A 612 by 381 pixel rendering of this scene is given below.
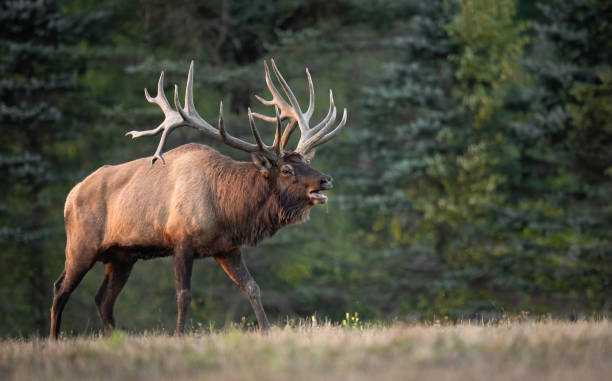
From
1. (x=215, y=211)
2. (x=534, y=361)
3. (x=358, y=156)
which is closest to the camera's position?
(x=534, y=361)

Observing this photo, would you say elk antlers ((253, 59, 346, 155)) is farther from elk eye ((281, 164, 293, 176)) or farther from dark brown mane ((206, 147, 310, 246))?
dark brown mane ((206, 147, 310, 246))

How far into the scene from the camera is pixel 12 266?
2064 centimetres

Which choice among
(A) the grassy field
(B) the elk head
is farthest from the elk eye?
(A) the grassy field

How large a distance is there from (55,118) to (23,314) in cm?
493

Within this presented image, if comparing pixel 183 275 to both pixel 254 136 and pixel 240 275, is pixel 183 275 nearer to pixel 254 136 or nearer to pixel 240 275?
pixel 240 275

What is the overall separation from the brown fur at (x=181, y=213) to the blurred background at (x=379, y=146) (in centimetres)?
1055

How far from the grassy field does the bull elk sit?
77.6 inches

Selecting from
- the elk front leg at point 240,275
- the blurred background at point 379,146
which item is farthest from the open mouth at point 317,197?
the blurred background at point 379,146

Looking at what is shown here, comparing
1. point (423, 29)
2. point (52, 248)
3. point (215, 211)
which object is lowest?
point (52, 248)

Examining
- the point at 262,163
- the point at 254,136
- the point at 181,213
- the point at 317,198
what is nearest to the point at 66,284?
the point at 181,213

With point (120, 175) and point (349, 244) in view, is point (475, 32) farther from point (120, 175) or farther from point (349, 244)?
point (120, 175)

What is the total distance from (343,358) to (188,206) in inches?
146

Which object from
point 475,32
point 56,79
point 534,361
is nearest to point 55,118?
point 56,79

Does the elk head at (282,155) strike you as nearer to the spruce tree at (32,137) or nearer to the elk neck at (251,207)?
the elk neck at (251,207)
